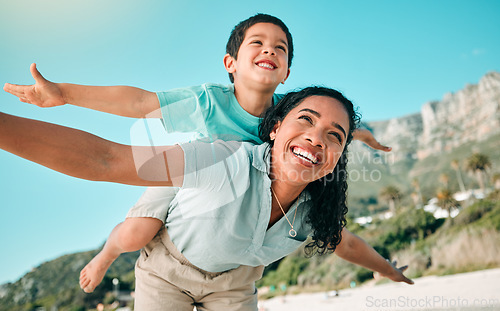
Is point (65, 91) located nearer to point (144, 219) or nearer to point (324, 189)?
point (144, 219)

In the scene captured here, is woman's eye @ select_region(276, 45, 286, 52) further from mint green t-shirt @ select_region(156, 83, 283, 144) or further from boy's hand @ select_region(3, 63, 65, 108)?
boy's hand @ select_region(3, 63, 65, 108)

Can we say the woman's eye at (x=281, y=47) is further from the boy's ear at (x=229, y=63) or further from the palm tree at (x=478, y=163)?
the palm tree at (x=478, y=163)

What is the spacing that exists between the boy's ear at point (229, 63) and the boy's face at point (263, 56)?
243mm

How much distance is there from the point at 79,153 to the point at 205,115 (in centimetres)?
171

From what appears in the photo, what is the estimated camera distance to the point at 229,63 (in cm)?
362

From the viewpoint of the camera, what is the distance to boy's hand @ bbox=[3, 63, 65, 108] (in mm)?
2361

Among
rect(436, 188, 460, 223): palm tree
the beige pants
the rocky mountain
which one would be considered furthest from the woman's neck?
the rocky mountain

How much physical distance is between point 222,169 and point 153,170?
16.3 inches

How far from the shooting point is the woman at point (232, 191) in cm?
134

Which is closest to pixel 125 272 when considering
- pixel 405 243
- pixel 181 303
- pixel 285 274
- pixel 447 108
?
pixel 285 274

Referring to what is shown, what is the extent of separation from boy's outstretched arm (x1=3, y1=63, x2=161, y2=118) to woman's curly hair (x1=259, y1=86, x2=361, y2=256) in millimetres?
871

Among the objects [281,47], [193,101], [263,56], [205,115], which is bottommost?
[205,115]

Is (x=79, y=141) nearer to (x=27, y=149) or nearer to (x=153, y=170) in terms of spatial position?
(x=27, y=149)

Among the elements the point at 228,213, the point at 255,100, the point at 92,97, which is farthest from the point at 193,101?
the point at 228,213
